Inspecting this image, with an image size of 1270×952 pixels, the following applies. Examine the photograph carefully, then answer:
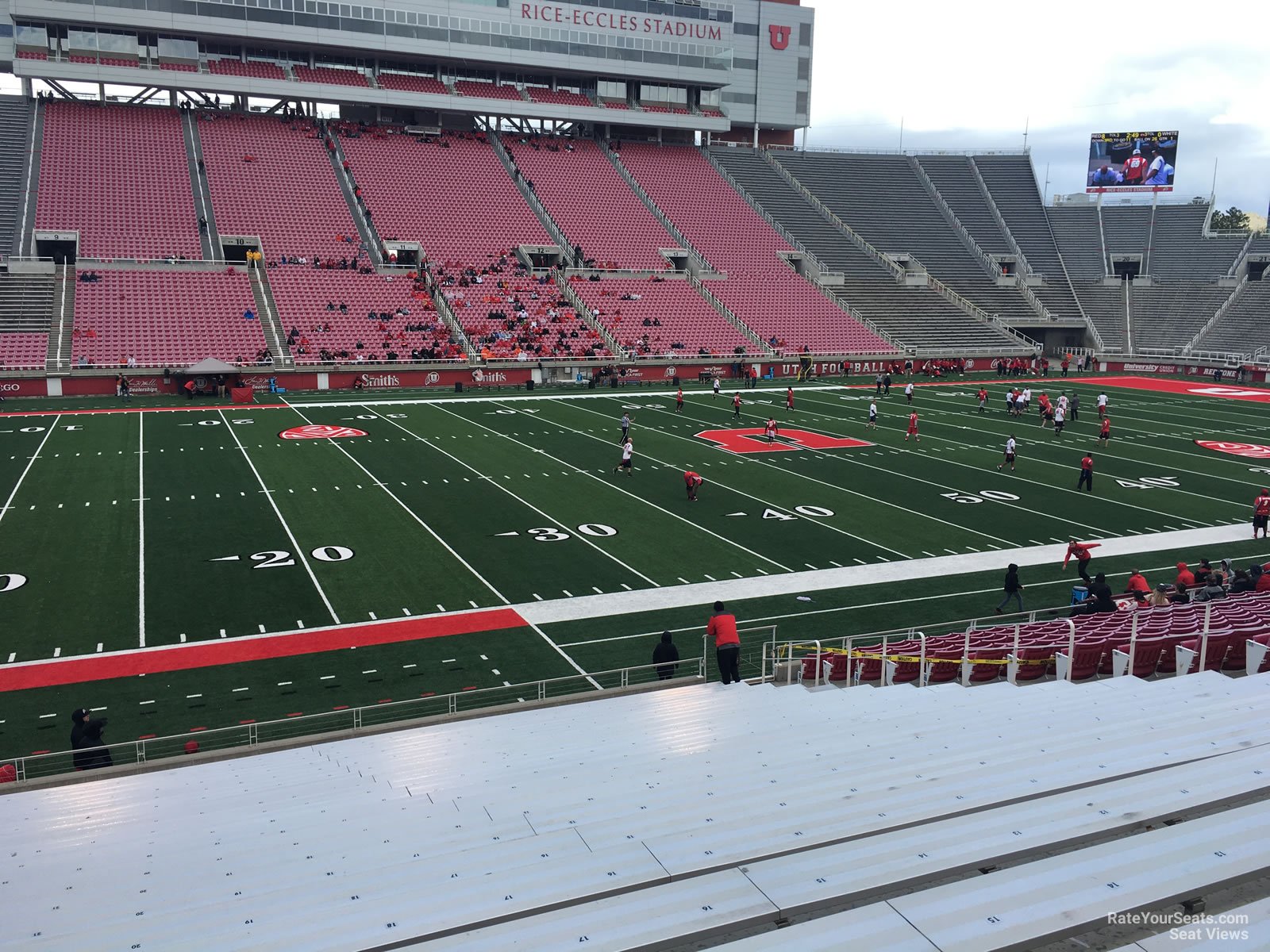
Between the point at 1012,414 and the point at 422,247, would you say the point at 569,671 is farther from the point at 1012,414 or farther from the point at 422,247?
the point at 422,247

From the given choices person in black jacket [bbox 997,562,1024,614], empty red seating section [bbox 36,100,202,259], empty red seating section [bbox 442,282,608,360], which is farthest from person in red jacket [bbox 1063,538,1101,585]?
empty red seating section [bbox 36,100,202,259]

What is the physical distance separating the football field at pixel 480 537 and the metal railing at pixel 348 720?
1.58ft

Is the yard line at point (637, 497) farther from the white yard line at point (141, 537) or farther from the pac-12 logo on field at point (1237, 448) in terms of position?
the pac-12 logo on field at point (1237, 448)

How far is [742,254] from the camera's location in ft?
222

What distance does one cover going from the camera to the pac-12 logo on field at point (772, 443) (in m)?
33.6

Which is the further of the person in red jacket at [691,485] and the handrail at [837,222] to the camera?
the handrail at [837,222]

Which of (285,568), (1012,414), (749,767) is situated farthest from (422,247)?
(749,767)

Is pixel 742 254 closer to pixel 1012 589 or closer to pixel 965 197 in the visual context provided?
pixel 965 197

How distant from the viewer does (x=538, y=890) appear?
5.17 meters

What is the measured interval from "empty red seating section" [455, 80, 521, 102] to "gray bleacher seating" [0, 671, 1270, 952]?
67.7m

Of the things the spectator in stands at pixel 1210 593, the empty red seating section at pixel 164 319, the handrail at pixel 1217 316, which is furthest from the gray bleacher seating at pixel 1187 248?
the spectator in stands at pixel 1210 593

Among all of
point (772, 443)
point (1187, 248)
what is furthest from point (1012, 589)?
point (1187, 248)

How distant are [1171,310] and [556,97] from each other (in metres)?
46.2

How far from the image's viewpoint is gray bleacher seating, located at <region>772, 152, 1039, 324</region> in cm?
7162
